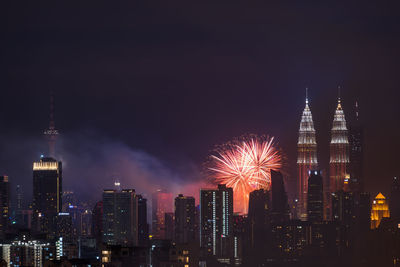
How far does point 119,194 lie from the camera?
25812 mm

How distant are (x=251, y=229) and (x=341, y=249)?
7.11 feet

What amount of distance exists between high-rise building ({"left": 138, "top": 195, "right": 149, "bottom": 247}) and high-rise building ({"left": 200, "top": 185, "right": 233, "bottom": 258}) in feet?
4.20

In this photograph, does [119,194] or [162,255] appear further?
[119,194]

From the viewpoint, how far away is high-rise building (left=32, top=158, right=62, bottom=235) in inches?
1037

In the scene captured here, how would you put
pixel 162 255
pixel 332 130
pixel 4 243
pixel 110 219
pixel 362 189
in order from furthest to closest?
pixel 332 130
pixel 362 189
pixel 110 219
pixel 4 243
pixel 162 255

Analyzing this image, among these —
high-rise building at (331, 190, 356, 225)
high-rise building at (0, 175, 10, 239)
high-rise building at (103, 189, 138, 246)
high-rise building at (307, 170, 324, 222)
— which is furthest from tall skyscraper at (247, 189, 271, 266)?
high-rise building at (0, 175, 10, 239)

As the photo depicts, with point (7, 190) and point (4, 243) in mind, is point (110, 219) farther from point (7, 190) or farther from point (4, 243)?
point (4, 243)

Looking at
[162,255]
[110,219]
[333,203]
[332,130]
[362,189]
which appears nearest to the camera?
[162,255]

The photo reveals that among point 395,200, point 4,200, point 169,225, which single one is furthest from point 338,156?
point 4,200

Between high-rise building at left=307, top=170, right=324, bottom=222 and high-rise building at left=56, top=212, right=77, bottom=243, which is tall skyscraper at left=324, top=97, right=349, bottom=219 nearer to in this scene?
high-rise building at left=307, top=170, right=324, bottom=222

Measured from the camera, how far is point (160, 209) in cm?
2612

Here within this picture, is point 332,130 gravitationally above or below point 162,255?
above

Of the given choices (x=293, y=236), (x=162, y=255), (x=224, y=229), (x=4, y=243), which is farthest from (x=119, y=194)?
(x=162, y=255)

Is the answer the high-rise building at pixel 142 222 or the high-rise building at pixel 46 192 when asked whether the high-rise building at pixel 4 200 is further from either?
the high-rise building at pixel 142 222
